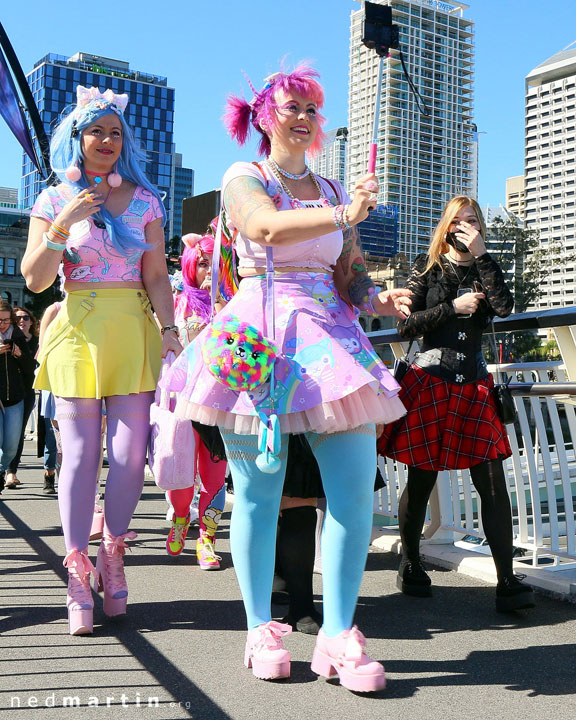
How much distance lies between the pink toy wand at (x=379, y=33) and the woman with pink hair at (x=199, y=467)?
205cm

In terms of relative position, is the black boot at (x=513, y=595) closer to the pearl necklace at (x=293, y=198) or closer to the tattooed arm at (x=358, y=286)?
the tattooed arm at (x=358, y=286)

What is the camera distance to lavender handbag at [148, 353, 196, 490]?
4.12 metres

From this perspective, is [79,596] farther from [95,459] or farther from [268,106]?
[268,106]

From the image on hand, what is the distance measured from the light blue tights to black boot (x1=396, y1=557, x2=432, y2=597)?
135 centimetres

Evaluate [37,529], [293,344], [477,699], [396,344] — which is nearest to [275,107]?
[293,344]

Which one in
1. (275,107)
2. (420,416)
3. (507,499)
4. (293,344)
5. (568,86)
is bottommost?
(507,499)

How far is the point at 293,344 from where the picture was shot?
2.82m

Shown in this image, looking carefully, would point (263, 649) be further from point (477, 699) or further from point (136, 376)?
point (136, 376)

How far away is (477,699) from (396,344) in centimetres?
325

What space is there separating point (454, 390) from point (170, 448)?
1.48 metres

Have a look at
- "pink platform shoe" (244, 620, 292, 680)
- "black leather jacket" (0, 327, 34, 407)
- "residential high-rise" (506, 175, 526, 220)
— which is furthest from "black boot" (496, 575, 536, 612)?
"residential high-rise" (506, 175, 526, 220)

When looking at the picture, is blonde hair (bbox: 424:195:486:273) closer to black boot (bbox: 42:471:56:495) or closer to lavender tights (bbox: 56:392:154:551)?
lavender tights (bbox: 56:392:154:551)

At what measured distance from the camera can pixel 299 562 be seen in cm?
349

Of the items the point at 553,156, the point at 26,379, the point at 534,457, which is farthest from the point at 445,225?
the point at 553,156
